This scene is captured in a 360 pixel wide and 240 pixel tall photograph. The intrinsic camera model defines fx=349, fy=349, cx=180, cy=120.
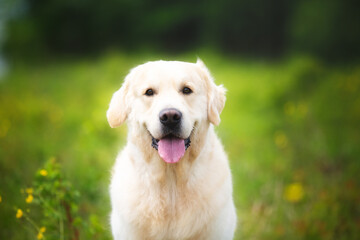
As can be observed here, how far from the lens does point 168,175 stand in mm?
2631

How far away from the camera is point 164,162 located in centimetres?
261

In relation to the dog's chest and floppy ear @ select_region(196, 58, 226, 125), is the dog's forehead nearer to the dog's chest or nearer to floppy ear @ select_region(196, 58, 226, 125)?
floppy ear @ select_region(196, 58, 226, 125)

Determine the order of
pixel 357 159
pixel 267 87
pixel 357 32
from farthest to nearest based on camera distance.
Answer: pixel 357 32, pixel 267 87, pixel 357 159

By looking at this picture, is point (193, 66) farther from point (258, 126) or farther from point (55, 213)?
point (258, 126)

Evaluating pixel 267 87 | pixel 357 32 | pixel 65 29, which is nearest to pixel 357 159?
pixel 267 87

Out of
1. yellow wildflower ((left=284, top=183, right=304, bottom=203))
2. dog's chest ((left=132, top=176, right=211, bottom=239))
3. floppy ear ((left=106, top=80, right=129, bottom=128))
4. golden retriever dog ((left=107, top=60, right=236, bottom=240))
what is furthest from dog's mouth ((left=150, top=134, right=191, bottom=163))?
yellow wildflower ((left=284, top=183, right=304, bottom=203))

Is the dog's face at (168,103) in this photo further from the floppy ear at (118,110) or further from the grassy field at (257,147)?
the grassy field at (257,147)

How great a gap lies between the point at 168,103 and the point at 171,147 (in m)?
0.32

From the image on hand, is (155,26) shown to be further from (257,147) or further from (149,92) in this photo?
(149,92)

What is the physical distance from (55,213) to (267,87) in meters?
7.05

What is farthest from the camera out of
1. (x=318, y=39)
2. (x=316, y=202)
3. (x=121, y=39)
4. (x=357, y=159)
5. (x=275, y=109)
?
(x=121, y=39)

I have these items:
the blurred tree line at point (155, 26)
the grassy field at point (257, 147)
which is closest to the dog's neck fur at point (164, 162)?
the grassy field at point (257, 147)

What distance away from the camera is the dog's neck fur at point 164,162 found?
102 inches

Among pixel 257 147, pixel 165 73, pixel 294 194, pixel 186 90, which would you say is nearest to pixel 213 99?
pixel 186 90
